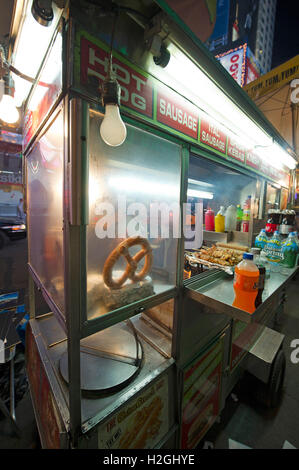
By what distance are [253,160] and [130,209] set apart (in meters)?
1.93

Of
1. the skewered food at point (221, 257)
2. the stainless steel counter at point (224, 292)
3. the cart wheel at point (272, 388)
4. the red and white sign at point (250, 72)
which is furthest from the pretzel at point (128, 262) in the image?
the red and white sign at point (250, 72)

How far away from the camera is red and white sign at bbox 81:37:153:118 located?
0.86 meters

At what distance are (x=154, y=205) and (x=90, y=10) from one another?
1.08m

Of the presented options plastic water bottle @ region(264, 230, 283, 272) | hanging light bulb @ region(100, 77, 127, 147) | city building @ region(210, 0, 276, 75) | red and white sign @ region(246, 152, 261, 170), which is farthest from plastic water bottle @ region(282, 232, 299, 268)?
city building @ region(210, 0, 276, 75)

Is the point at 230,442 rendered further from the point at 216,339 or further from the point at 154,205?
the point at 154,205

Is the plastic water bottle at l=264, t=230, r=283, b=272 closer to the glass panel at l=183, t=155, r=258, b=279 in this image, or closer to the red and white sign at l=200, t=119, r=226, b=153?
the glass panel at l=183, t=155, r=258, b=279

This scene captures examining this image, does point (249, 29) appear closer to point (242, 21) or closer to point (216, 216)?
point (242, 21)

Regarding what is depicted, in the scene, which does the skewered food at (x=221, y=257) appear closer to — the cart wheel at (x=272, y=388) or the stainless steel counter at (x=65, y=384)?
the stainless steel counter at (x=65, y=384)

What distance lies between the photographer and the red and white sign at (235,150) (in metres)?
1.86

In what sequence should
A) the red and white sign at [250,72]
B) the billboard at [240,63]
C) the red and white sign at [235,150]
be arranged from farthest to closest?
the red and white sign at [250,72], the billboard at [240,63], the red and white sign at [235,150]

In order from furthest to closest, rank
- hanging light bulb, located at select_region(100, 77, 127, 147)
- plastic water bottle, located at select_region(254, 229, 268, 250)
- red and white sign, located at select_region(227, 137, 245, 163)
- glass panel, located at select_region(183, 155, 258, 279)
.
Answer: plastic water bottle, located at select_region(254, 229, 268, 250), glass panel, located at select_region(183, 155, 258, 279), red and white sign, located at select_region(227, 137, 245, 163), hanging light bulb, located at select_region(100, 77, 127, 147)

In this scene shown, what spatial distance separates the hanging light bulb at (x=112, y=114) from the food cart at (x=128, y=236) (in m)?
0.09

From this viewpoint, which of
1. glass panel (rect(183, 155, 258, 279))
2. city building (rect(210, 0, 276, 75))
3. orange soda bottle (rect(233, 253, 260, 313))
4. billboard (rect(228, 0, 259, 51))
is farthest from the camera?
billboard (rect(228, 0, 259, 51))
